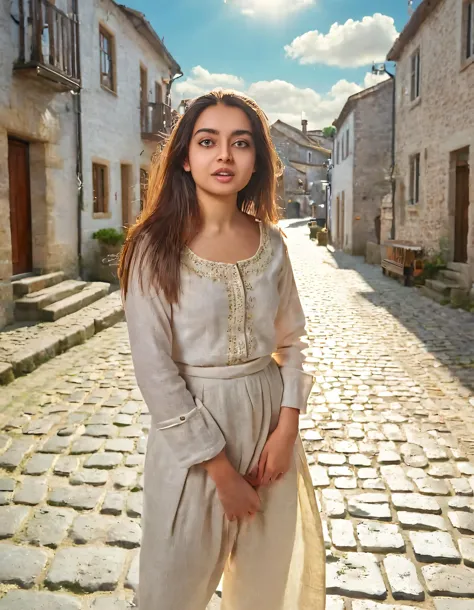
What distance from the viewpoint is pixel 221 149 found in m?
1.63

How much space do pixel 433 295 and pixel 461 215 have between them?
6.68ft

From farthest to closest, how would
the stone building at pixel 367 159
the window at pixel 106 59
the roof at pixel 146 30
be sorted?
the stone building at pixel 367 159
the roof at pixel 146 30
the window at pixel 106 59

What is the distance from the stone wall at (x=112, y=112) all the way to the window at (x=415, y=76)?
704cm

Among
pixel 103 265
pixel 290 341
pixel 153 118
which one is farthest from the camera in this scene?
pixel 153 118

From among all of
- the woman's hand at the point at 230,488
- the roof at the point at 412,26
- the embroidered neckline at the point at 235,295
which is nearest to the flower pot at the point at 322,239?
the roof at the point at 412,26

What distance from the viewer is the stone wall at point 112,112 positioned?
1170 cm

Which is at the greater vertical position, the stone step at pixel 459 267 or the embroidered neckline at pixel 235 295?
the embroidered neckline at pixel 235 295

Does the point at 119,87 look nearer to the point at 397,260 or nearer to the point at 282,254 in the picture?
the point at 397,260

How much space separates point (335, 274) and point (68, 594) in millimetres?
13953

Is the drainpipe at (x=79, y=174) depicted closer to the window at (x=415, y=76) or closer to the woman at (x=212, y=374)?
the window at (x=415, y=76)

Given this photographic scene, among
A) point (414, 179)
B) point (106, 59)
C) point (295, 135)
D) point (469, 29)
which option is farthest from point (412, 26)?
point (295, 135)

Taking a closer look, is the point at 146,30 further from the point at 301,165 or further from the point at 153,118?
the point at 301,165

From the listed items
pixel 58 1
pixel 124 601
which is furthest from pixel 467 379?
pixel 58 1

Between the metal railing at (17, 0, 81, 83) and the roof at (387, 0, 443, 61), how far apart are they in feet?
24.4
